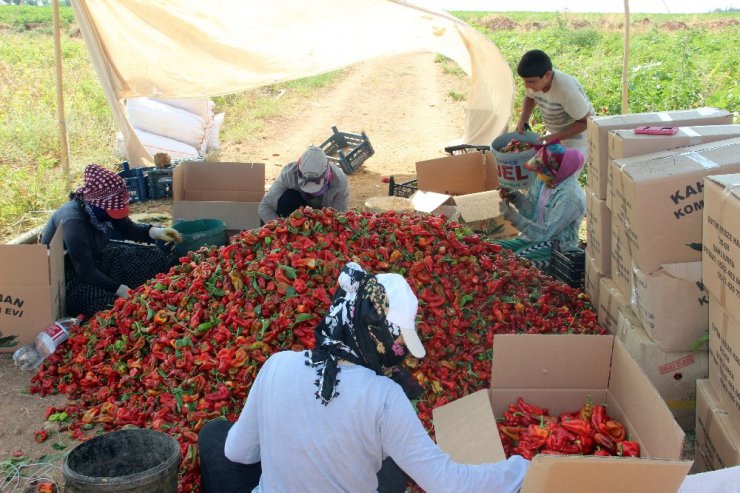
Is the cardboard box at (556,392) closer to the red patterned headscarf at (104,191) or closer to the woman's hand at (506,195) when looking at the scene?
the woman's hand at (506,195)

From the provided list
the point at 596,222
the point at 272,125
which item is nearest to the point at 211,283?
the point at 596,222

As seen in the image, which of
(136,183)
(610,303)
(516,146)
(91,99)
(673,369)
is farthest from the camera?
(91,99)

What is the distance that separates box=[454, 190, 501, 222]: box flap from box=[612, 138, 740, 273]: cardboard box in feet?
11.4

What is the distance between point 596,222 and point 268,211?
10.2ft

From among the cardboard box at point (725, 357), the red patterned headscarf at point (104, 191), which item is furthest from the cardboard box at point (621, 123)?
the red patterned headscarf at point (104, 191)

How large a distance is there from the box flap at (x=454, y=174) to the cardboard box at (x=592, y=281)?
3.27 m

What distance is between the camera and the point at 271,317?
445 centimetres

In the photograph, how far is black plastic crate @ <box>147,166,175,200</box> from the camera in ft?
30.2

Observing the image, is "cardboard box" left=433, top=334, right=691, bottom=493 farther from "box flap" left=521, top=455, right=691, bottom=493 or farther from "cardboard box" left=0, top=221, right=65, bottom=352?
"cardboard box" left=0, top=221, right=65, bottom=352

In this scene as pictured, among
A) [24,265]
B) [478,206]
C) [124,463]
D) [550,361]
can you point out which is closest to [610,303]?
[550,361]

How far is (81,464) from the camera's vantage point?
3.22 m

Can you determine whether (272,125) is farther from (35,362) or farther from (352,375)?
(352,375)

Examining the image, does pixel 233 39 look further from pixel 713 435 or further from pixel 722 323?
pixel 713 435

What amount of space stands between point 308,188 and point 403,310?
13.0 feet
